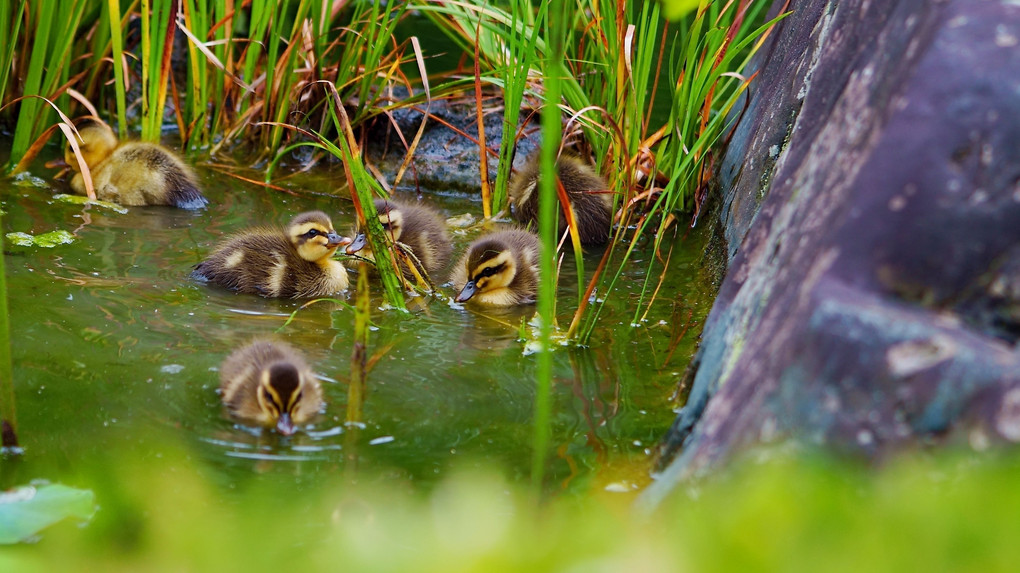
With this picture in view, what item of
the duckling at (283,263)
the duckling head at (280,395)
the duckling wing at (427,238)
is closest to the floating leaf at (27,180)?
the duckling at (283,263)

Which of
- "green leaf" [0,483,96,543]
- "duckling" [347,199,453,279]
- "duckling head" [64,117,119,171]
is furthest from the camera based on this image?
"duckling head" [64,117,119,171]

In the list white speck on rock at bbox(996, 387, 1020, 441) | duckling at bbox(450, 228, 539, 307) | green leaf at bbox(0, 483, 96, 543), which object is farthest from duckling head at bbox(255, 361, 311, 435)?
white speck on rock at bbox(996, 387, 1020, 441)

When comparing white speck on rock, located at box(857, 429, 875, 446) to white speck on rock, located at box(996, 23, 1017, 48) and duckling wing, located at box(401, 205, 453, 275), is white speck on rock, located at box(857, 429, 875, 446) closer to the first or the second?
white speck on rock, located at box(996, 23, 1017, 48)

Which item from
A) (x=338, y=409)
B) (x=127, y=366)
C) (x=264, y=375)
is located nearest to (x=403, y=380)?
(x=338, y=409)

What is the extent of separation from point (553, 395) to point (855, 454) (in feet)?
4.73

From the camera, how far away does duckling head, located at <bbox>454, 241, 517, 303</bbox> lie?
3729 millimetres

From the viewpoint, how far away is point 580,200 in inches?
174

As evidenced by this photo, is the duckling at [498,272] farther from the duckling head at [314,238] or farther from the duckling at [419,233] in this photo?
the duckling head at [314,238]

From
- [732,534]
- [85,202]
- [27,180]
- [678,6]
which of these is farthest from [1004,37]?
[27,180]

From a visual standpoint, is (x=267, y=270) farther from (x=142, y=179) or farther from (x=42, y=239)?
(x=142, y=179)

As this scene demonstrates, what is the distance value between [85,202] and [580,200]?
2186 millimetres

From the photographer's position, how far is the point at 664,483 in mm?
2064

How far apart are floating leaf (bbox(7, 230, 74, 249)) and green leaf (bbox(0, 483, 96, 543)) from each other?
190 centimetres

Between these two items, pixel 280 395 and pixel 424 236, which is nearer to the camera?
pixel 280 395
